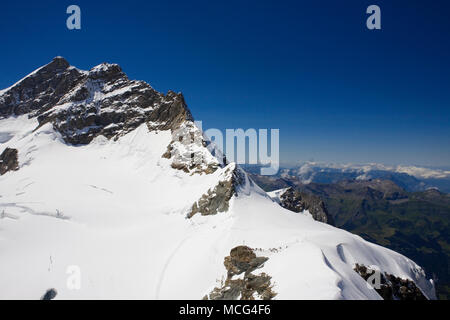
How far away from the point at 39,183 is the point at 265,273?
79279 mm

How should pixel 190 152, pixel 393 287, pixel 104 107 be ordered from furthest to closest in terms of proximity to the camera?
pixel 104 107, pixel 190 152, pixel 393 287

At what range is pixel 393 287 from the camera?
29562 mm

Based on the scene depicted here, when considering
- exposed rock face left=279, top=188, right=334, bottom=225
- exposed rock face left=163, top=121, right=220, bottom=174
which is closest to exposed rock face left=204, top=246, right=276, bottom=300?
exposed rock face left=163, top=121, right=220, bottom=174

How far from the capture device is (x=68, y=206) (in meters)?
57.6

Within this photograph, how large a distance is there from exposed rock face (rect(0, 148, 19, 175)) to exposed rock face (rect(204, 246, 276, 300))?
9820 centimetres

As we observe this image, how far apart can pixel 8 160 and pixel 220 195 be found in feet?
315

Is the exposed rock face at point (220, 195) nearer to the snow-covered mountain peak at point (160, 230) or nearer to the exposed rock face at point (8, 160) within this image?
the snow-covered mountain peak at point (160, 230)

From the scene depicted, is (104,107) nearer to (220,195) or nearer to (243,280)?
(220,195)

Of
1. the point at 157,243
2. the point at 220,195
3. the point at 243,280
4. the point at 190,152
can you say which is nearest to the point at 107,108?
the point at 190,152

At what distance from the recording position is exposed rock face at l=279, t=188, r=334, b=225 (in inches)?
5256

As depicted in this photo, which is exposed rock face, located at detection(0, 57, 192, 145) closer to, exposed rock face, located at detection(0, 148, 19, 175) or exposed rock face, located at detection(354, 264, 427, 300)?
exposed rock face, located at detection(0, 148, 19, 175)
